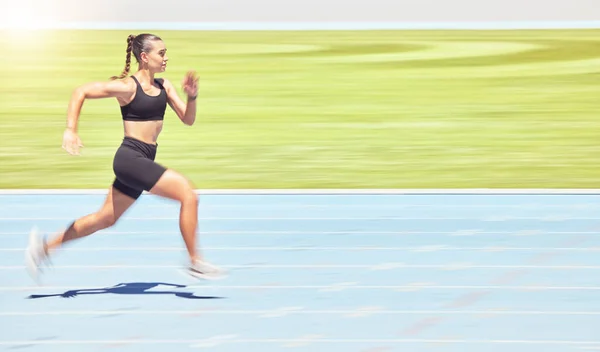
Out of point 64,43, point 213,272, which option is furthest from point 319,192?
point 64,43

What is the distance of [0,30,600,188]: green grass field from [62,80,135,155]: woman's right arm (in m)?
5.10

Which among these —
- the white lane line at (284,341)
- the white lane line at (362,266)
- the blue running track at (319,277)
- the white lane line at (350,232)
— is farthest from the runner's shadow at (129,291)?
the white lane line at (350,232)

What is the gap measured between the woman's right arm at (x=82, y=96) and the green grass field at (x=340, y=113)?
510cm

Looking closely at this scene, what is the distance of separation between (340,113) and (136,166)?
1267 centimetres

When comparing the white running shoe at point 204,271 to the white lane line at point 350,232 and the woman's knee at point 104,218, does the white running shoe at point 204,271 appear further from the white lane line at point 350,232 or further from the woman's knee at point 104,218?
the white lane line at point 350,232

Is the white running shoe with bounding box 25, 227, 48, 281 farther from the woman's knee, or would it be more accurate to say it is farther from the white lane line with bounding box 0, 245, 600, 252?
the white lane line with bounding box 0, 245, 600, 252

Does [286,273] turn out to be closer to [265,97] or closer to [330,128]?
[330,128]

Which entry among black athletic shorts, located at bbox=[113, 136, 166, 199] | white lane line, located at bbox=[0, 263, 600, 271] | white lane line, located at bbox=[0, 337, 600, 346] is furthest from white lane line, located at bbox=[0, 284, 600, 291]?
white lane line, located at bbox=[0, 337, 600, 346]

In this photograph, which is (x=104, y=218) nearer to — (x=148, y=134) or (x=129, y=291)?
(x=129, y=291)

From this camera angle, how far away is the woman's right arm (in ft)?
23.6

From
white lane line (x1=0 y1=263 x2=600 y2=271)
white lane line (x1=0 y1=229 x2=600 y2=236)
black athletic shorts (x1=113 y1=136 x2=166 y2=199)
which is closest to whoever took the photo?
black athletic shorts (x1=113 y1=136 x2=166 y2=199)

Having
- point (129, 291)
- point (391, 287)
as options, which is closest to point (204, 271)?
point (129, 291)

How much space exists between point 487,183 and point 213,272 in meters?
5.76

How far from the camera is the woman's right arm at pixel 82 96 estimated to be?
7.19 m
